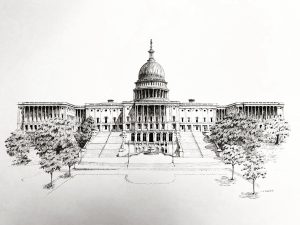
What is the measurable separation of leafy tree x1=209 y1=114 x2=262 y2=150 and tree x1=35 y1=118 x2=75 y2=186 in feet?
16.4

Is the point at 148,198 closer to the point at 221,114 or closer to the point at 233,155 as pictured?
the point at 233,155

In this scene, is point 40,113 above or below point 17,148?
above

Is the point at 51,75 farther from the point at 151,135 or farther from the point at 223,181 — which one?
the point at 223,181

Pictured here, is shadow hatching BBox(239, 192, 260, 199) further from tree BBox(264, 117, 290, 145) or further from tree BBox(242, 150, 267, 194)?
tree BBox(264, 117, 290, 145)

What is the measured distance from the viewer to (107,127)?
46.0 ft

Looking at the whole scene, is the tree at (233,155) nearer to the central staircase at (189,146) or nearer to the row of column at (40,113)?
the central staircase at (189,146)

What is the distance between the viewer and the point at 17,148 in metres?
9.92

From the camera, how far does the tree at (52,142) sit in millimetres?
9703

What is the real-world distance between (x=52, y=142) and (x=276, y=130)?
7.17m

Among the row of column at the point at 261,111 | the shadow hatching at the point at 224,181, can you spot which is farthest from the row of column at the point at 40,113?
the row of column at the point at 261,111

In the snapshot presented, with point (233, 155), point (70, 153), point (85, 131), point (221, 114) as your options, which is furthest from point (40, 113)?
point (233, 155)

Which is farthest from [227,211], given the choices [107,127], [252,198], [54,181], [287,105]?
[107,127]

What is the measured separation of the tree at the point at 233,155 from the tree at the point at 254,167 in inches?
8.5

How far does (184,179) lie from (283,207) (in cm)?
299
